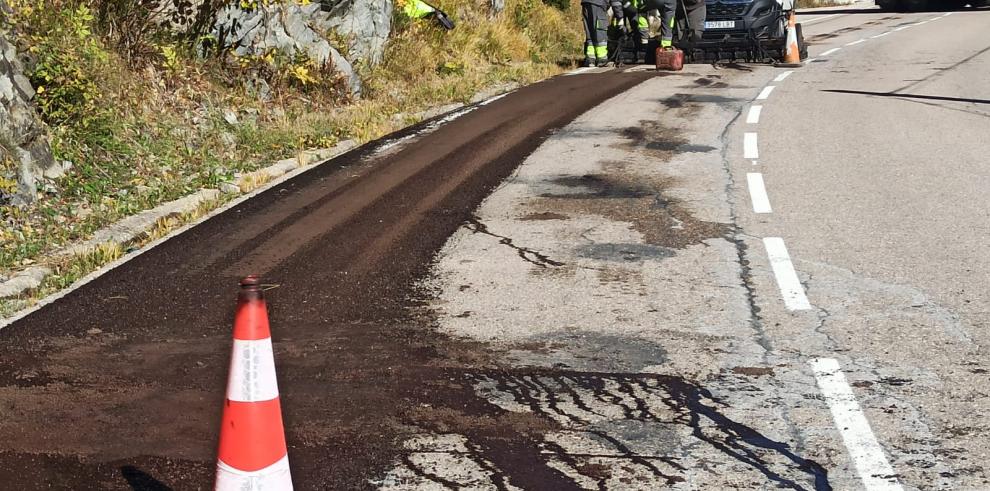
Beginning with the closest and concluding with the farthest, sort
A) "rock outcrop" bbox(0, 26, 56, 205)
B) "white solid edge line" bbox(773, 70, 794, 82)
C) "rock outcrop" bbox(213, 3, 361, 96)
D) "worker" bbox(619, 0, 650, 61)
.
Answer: "rock outcrop" bbox(0, 26, 56, 205)
"rock outcrop" bbox(213, 3, 361, 96)
"white solid edge line" bbox(773, 70, 794, 82)
"worker" bbox(619, 0, 650, 61)

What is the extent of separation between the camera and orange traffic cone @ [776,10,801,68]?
21672 millimetres

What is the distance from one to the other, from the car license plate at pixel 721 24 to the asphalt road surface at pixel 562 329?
872cm

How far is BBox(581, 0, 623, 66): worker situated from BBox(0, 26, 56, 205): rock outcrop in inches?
480

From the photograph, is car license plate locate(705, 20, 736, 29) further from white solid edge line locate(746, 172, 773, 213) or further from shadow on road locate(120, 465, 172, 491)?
shadow on road locate(120, 465, 172, 491)

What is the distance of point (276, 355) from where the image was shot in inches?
247

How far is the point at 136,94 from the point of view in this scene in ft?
39.7

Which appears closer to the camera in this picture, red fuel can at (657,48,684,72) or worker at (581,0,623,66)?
red fuel can at (657,48,684,72)

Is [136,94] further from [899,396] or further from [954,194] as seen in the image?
[899,396]

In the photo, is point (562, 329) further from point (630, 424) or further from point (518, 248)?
point (518, 248)

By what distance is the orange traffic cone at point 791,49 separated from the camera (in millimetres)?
21672

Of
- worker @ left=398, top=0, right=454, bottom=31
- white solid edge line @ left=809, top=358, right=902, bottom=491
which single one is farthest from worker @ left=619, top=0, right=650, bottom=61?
white solid edge line @ left=809, top=358, right=902, bottom=491

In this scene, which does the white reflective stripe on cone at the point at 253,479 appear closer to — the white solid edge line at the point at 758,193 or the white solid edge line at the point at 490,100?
the white solid edge line at the point at 758,193


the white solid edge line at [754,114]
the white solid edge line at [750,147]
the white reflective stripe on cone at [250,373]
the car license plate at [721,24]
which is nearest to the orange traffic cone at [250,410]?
the white reflective stripe on cone at [250,373]

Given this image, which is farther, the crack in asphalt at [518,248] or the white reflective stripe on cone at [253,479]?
the crack in asphalt at [518,248]
